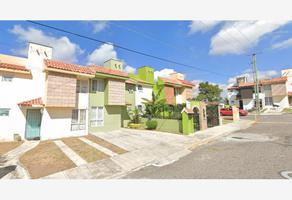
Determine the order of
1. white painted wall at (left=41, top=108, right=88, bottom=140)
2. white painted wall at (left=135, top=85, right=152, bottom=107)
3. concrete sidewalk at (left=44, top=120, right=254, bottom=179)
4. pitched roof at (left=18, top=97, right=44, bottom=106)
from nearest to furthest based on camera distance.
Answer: concrete sidewalk at (left=44, top=120, right=254, bottom=179), pitched roof at (left=18, top=97, right=44, bottom=106), white painted wall at (left=41, top=108, right=88, bottom=140), white painted wall at (left=135, top=85, right=152, bottom=107)

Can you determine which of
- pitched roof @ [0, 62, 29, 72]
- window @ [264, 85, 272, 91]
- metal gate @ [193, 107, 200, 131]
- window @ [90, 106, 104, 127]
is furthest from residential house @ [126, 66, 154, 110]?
window @ [264, 85, 272, 91]

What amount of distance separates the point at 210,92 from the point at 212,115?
99.0 feet

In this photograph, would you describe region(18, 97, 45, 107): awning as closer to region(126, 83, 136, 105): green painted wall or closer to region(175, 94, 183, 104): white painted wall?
region(126, 83, 136, 105): green painted wall

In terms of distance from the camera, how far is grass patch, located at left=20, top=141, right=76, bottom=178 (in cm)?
757

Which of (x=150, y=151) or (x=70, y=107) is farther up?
(x=70, y=107)

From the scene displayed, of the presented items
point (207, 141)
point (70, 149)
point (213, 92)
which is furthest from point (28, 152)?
point (213, 92)

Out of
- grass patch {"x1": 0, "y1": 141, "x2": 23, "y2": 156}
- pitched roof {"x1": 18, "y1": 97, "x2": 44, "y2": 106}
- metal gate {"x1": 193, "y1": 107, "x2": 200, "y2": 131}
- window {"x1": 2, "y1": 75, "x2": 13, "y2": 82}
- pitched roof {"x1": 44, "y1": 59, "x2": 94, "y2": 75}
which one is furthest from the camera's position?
metal gate {"x1": 193, "y1": 107, "x2": 200, "y2": 131}

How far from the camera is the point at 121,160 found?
354 inches

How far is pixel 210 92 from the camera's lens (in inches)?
1975

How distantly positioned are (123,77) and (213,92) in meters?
38.6

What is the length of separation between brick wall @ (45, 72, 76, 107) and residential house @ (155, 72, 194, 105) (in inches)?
671

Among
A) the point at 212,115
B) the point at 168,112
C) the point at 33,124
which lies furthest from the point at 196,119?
the point at 33,124

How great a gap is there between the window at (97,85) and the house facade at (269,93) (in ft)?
145
